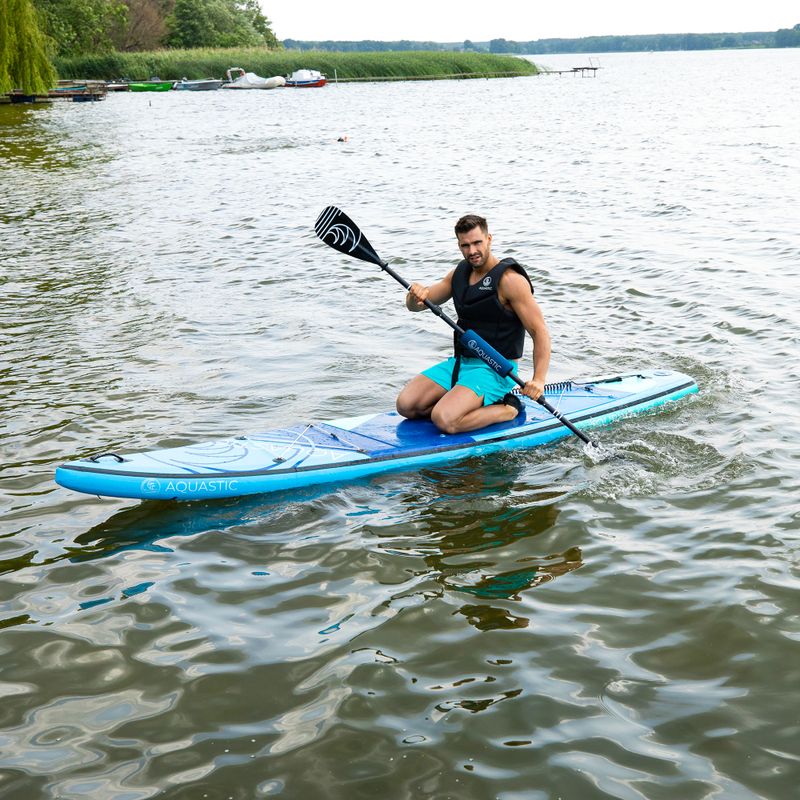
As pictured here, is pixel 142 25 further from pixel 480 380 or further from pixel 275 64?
pixel 480 380

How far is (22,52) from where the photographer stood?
32.3 metres

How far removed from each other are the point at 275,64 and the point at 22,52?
32.7m

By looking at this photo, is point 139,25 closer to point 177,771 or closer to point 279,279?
point 279,279

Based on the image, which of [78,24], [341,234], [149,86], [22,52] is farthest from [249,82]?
[341,234]

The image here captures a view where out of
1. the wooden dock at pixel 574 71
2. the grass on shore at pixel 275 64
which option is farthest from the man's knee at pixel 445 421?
the wooden dock at pixel 574 71

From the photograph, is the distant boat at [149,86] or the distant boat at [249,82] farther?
the distant boat at [249,82]

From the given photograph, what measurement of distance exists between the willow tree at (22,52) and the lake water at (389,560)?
72.7 feet

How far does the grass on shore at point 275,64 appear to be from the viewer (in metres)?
59.3

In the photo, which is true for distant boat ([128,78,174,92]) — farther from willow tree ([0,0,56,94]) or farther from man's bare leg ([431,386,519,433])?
man's bare leg ([431,386,519,433])

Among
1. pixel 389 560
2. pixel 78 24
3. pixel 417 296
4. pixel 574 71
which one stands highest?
pixel 78 24

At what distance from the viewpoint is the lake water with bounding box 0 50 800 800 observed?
126 inches

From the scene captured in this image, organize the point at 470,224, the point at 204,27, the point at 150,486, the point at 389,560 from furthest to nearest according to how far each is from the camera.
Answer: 1. the point at 204,27
2. the point at 470,224
3. the point at 150,486
4. the point at 389,560

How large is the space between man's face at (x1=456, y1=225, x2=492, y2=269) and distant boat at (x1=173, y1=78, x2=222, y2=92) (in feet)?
186

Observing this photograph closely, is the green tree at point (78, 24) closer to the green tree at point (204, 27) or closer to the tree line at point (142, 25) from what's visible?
the tree line at point (142, 25)
